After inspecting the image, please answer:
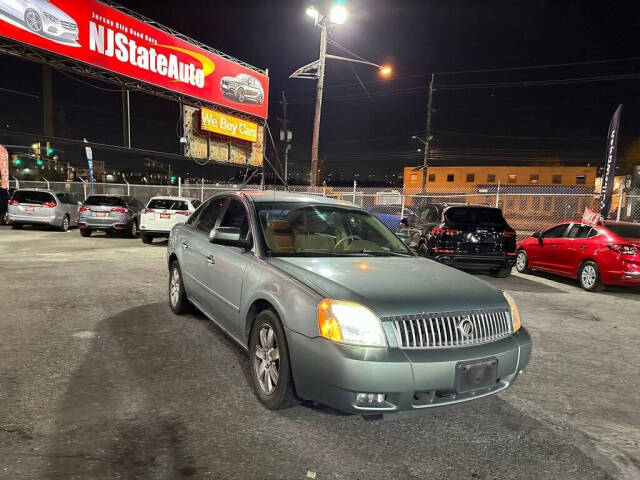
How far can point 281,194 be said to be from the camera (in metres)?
4.38

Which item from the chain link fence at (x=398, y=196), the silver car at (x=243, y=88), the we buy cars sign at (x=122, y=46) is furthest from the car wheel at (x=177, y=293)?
the silver car at (x=243, y=88)

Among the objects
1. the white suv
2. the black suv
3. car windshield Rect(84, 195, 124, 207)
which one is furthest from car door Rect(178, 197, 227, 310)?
car windshield Rect(84, 195, 124, 207)

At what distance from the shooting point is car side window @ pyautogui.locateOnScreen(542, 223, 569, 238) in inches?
362

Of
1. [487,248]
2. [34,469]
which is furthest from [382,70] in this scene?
[34,469]

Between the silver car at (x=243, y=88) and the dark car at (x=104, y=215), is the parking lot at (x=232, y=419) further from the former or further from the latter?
the silver car at (x=243, y=88)

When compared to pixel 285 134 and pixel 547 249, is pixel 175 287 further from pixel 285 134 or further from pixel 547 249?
pixel 285 134

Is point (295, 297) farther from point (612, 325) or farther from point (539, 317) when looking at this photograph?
point (612, 325)

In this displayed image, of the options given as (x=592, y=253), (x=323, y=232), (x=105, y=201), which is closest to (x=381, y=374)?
(x=323, y=232)

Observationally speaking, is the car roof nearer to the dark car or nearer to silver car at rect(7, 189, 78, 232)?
the dark car

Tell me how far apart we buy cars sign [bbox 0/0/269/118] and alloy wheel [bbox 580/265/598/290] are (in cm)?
1889

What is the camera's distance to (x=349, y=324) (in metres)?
2.49

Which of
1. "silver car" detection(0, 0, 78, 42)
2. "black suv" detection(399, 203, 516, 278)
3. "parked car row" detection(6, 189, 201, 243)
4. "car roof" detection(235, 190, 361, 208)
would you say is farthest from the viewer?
"silver car" detection(0, 0, 78, 42)

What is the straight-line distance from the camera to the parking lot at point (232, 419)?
7.77ft

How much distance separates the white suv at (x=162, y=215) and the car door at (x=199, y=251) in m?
8.22
